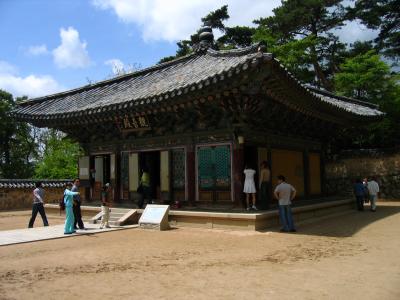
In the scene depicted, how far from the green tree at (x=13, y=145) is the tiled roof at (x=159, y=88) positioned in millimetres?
19514

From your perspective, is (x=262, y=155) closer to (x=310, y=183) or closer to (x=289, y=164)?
(x=289, y=164)

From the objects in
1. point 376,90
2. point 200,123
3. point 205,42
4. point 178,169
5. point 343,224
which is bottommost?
point 343,224

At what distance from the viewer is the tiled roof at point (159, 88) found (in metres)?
10.9

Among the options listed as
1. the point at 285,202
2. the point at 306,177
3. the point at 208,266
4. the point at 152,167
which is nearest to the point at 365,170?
the point at 306,177

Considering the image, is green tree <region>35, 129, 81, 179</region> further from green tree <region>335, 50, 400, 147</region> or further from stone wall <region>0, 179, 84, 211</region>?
green tree <region>335, 50, 400, 147</region>

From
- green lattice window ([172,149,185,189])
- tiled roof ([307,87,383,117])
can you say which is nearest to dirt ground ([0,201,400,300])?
green lattice window ([172,149,185,189])

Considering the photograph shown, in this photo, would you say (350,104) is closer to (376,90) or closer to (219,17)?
(376,90)

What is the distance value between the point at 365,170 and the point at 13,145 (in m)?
31.1

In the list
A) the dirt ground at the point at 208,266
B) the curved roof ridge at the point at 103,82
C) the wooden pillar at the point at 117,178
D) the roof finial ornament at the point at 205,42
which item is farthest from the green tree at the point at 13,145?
the dirt ground at the point at 208,266

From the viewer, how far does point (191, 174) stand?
44.4 feet

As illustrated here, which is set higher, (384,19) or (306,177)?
(384,19)

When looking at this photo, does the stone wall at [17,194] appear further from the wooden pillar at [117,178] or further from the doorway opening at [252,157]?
the doorway opening at [252,157]

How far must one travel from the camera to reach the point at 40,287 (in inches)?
225

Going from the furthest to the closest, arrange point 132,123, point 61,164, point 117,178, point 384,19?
point 61,164 → point 384,19 → point 117,178 → point 132,123
